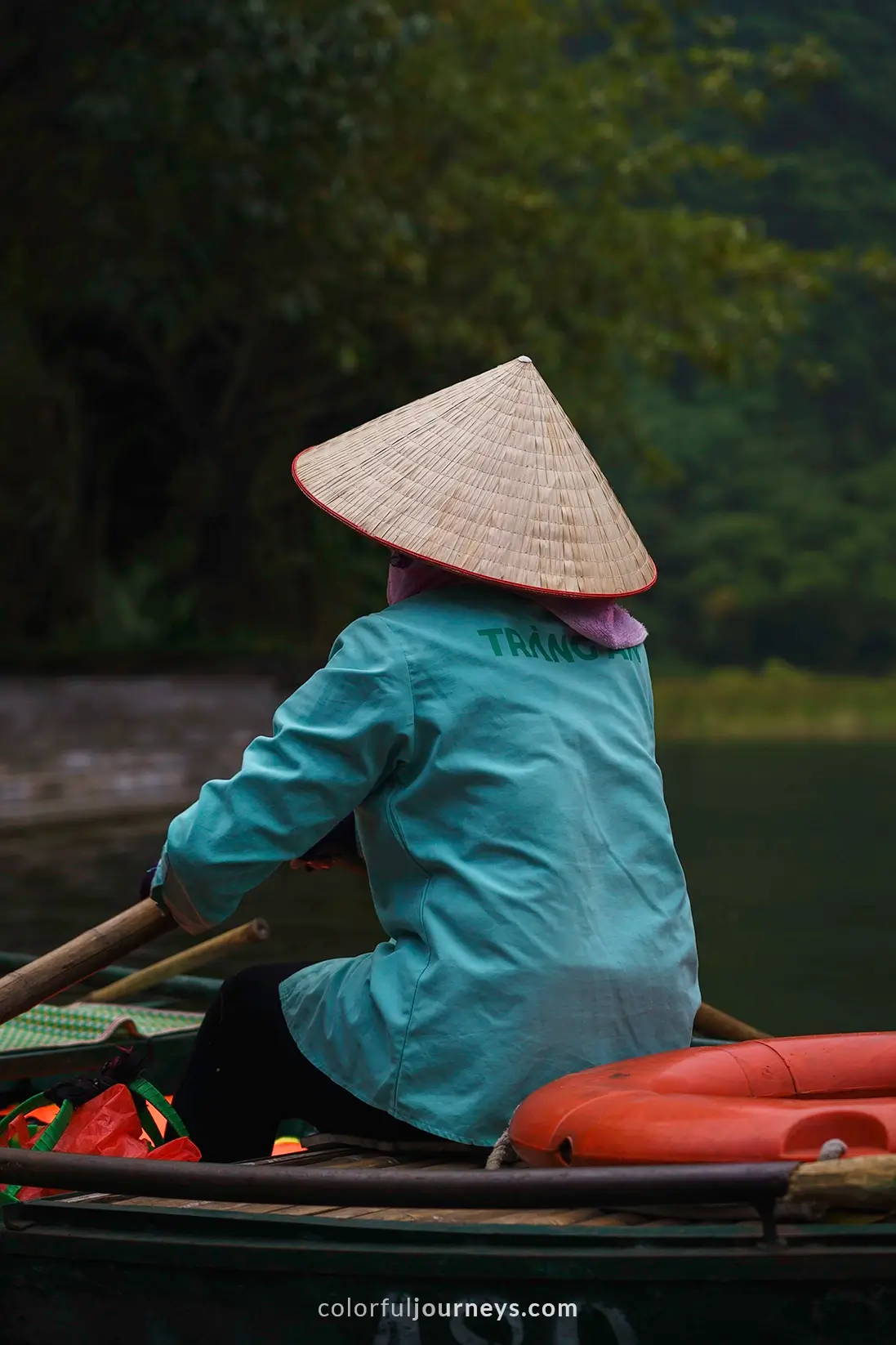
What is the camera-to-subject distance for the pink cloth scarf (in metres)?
2.54

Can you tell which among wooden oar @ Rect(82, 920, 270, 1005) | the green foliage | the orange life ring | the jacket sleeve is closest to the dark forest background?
wooden oar @ Rect(82, 920, 270, 1005)

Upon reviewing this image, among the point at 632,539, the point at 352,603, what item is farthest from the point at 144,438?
the point at 632,539

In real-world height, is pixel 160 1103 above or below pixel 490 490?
below

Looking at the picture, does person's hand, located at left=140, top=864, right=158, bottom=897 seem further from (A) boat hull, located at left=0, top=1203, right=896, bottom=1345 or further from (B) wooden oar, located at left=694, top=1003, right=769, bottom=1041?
(B) wooden oar, located at left=694, top=1003, right=769, bottom=1041

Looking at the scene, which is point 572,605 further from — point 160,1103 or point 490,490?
point 160,1103

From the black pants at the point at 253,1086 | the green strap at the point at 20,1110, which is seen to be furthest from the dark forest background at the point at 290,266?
the black pants at the point at 253,1086

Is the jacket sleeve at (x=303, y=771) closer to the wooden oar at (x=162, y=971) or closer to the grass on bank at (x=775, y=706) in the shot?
the wooden oar at (x=162, y=971)

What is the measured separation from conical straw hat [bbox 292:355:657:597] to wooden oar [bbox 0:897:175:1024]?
618 millimetres

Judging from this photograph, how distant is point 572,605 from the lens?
256 cm

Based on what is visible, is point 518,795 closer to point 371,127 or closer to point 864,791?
point 371,127

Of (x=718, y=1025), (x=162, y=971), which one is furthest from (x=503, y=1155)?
(x=162, y=971)

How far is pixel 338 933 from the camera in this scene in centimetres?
807

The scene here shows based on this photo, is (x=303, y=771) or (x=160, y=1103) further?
(x=160, y=1103)

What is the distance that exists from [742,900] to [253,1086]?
661 cm
